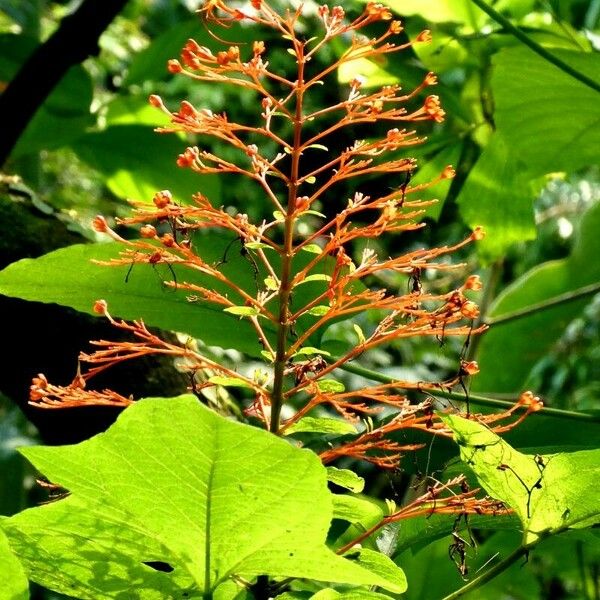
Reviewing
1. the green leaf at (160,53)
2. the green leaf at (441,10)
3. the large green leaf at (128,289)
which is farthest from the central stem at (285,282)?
the green leaf at (160,53)

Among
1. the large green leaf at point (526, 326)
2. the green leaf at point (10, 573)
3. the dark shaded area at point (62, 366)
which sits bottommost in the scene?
the large green leaf at point (526, 326)

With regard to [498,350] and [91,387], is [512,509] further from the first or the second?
[498,350]

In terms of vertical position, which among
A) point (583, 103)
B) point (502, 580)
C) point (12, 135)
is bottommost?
point (502, 580)

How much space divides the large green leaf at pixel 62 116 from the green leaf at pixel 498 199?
55 cm

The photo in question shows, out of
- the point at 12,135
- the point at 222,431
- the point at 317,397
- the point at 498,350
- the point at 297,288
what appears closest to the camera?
the point at 222,431

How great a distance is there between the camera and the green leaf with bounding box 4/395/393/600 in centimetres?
43

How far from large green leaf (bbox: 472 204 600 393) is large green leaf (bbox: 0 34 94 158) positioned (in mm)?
776

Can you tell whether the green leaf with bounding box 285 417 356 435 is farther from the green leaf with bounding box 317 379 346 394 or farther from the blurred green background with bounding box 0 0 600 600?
the blurred green background with bounding box 0 0 600 600

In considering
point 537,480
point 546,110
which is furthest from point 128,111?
point 537,480

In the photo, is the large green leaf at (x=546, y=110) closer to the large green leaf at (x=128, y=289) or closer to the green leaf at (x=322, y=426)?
the large green leaf at (x=128, y=289)

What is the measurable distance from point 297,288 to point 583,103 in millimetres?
434

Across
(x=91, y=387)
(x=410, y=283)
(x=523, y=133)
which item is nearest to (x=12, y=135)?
(x=91, y=387)

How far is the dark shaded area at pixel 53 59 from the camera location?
4.01 feet

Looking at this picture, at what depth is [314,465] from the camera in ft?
1.39
